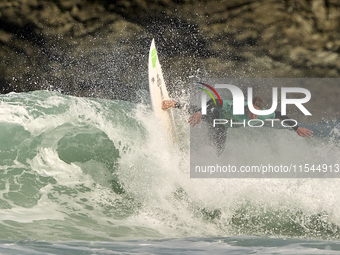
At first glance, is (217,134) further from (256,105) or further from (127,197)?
(127,197)

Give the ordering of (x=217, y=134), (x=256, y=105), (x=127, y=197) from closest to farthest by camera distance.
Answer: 1. (x=127, y=197)
2. (x=256, y=105)
3. (x=217, y=134)

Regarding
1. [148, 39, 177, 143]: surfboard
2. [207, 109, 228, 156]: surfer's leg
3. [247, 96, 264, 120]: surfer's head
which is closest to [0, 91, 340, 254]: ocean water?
[148, 39, 177, 143]: surfboard

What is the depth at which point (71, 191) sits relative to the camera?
4336 millimetres

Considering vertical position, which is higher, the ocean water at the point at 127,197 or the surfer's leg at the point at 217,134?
the surfer's leg at the point at 217,134

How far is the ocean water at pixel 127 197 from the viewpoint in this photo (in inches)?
128

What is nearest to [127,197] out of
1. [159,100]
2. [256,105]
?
[159,100]

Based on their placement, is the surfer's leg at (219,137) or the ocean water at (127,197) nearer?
the ocean water at (127,197)

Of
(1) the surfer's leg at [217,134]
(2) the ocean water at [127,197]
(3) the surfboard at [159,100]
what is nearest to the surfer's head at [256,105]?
(1) the surfer's leg at [217,134]

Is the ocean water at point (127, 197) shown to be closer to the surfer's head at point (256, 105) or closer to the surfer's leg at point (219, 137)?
the surfer's leg at point (219, 137)

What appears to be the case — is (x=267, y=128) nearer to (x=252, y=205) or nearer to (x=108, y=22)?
(x=252, y=205)

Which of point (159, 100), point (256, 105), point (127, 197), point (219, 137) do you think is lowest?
point (127, 197)

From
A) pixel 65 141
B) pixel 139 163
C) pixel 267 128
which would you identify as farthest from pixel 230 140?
pixel 65 141

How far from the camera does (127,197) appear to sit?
172 inches

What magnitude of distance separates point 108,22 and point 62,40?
1.18 m
